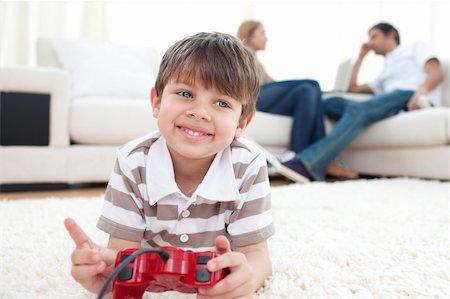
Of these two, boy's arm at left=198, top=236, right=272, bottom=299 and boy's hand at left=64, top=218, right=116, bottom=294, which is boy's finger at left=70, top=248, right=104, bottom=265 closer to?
boy's hand at left=64, top=218, right=116, bottom=294

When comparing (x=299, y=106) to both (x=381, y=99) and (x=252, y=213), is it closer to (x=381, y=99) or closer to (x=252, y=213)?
(x=381, y=99)

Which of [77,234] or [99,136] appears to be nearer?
[77,234]

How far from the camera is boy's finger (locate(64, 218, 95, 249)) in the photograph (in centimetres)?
46

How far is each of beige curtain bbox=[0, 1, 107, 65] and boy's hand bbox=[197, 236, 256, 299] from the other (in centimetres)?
272

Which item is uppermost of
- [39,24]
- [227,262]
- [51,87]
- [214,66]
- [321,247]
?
[39,24]

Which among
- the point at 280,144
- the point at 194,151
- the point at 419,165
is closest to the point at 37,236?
the point at 194,151

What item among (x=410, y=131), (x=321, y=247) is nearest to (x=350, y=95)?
(x=410, y=131)

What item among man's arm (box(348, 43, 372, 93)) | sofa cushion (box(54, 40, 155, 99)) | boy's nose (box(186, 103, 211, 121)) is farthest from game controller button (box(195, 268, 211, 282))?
man's arm (box(348, 43, 372, 93))

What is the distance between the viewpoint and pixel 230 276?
0.48 metres

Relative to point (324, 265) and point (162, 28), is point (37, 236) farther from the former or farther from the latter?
point (162, 28)

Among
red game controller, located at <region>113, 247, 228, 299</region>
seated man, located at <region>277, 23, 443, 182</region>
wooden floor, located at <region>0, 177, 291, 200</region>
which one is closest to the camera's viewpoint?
red game controller, located at <region>113, 247, 228, 299</region>

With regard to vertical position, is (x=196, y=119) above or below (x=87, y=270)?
above

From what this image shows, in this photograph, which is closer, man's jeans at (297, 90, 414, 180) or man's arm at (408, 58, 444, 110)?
man's jeans at (297, 90, 414, 180)

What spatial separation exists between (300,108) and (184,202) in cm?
167
